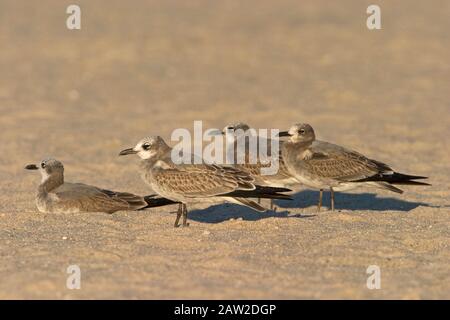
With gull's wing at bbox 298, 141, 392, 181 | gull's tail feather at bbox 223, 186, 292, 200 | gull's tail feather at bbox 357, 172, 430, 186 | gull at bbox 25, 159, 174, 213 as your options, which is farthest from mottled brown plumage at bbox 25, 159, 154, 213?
gull's tail feather at bbox 357, 172, 430, 186

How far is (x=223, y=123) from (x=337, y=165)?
6038mm

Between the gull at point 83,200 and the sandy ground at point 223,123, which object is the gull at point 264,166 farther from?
the gull at point 83,200

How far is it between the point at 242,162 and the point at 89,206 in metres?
1.94

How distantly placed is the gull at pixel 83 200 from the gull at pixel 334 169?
4.94 ft

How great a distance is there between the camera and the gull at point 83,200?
396 inches

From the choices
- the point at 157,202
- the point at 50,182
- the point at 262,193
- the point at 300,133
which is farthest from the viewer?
the point at 300,133

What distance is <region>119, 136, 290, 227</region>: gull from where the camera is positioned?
9.40m

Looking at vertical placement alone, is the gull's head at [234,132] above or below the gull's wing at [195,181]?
above

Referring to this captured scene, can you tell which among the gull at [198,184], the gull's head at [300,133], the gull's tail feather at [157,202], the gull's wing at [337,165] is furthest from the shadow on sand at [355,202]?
the gull at [198,184]

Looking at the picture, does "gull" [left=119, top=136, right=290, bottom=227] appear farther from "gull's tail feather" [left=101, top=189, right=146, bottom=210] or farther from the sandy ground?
"gull's tail feather" [left=101, top=189, right=146, bottom=210]

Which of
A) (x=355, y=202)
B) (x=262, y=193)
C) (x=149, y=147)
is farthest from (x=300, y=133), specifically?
(x=149, y=147)

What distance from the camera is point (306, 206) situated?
11312 mm

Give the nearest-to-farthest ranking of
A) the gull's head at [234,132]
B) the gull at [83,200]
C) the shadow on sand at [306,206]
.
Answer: the gull at [83,200]
the shadow on sand at [306,206]
the gull's head at [234,132]

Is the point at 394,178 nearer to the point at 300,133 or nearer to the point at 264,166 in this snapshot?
the point at 300,133
